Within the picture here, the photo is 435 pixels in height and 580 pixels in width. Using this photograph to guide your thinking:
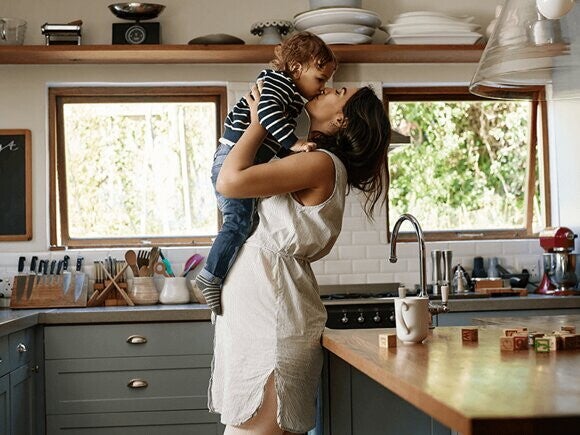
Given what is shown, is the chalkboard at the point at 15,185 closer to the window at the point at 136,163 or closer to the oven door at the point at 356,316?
the window at the point at 136,163

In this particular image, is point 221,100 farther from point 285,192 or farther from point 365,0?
point 285,192

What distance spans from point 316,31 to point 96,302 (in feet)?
6.38

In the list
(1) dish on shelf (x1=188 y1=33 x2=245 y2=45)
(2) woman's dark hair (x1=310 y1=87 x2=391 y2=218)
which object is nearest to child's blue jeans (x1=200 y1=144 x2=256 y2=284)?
(2) woman's dark hair (x1=310 y1=87 x2=391 y2=218)

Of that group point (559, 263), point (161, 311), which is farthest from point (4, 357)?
point (559, 263)

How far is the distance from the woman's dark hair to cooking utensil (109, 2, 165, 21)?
267 cm

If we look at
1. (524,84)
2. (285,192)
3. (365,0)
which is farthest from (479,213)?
(285,192)

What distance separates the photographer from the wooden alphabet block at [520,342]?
7.49ft

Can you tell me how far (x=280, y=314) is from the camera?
254 cm

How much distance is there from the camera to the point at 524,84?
2.85m

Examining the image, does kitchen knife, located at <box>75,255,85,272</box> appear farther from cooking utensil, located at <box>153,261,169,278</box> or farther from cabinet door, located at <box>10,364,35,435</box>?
cabinet door, located at <box>10,364,35,435</box>

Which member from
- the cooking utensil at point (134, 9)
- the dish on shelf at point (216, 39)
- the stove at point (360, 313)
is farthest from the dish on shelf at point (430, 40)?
the stove at point (360, 313)

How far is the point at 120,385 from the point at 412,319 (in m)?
2.51

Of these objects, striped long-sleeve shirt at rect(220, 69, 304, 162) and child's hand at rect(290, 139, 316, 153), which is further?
striped long-sleeve shirt at rect(220, 69, 304, 162)

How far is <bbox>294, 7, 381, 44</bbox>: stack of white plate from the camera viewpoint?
16.7 ft
